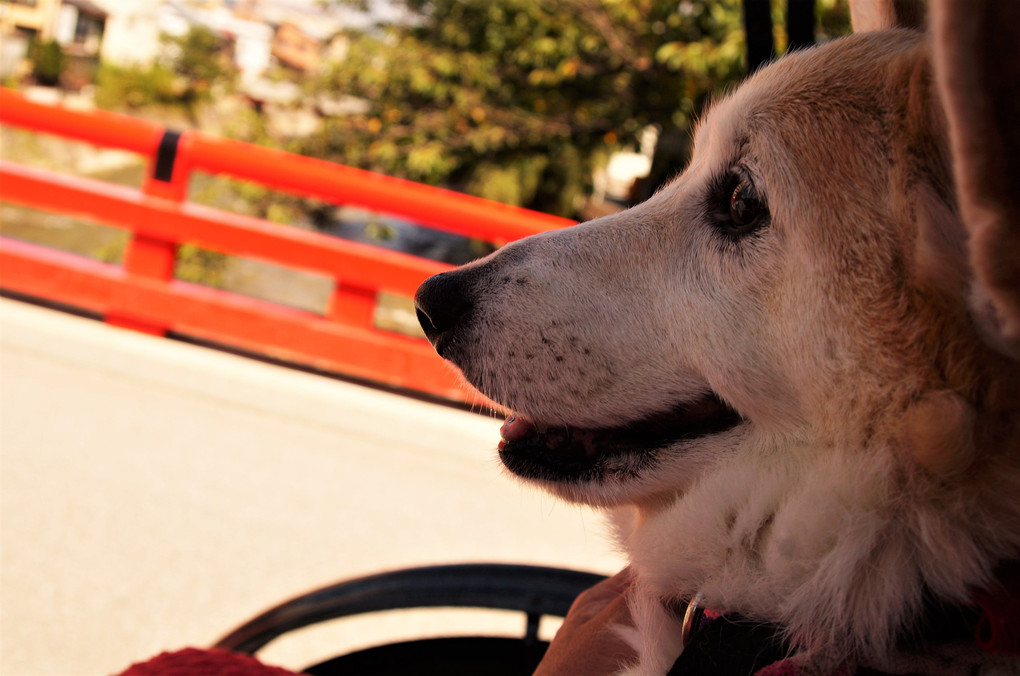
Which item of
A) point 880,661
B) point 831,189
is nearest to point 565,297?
point 831,189

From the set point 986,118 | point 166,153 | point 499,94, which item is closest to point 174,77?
point 499,94

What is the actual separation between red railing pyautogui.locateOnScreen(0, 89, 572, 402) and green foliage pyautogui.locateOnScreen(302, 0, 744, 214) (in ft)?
14.0

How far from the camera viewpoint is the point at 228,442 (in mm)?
4191

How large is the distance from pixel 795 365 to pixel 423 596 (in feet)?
3.35

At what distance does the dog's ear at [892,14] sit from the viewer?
1.71 metres

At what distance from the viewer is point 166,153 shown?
4.81 meters

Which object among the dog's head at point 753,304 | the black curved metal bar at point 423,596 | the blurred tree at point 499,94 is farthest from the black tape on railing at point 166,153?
the blurred tree at point 499,94

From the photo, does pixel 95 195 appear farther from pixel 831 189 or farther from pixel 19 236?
pixel 19 236

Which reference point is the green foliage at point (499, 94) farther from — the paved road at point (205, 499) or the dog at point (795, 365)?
the dog at point (795, 365)

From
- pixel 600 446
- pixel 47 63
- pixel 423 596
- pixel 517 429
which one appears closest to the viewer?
pixel 600 446

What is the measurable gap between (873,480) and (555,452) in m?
0.62

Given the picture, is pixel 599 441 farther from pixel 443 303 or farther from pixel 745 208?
pixel 745 208

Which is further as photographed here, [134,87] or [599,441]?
[134,87]

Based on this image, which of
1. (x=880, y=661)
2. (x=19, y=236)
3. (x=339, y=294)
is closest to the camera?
(x=880, y=661)
